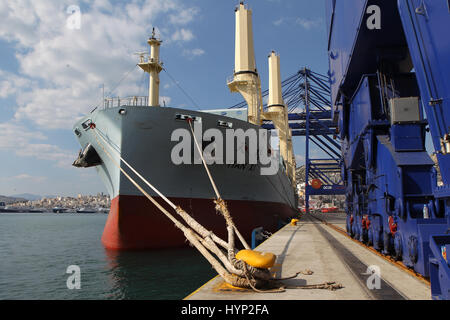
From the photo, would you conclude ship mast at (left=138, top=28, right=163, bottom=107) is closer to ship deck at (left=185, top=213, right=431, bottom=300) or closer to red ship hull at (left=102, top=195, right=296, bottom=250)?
red ship hull at (left=102, top=195, right=296, bottom=250)

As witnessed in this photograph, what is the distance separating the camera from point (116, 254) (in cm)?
1298

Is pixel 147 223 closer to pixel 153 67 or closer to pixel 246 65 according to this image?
pixel 153 67

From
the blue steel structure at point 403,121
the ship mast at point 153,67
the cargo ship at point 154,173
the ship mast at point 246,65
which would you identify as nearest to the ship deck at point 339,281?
the blue steel structure at point 403,121

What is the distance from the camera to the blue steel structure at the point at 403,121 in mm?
3572

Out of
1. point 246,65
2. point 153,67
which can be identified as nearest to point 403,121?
point 153,67

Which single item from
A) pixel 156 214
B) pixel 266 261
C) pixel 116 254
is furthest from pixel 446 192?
pixel 116 254

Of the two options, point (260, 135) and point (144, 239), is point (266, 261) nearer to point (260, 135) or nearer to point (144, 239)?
point (144, 239)

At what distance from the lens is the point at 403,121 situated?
22.1 ft

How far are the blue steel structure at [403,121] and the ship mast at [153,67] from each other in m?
11.3

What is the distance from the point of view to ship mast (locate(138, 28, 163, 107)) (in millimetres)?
18047

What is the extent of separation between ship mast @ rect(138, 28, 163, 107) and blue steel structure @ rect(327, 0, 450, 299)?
11.3 metres

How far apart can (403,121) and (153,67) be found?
50.2 ft
